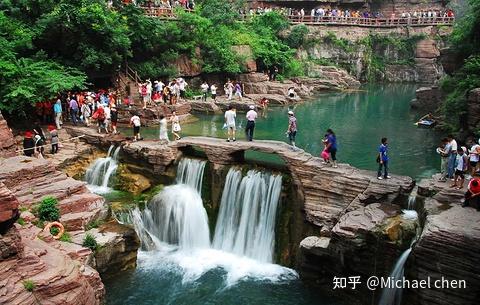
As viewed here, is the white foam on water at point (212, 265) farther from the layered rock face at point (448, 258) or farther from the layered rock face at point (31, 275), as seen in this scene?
the layered rock face at point (31, 275)

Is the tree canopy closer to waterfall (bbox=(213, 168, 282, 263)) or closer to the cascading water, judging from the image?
the cascading water

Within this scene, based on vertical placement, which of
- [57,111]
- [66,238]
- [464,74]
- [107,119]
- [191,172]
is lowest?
[66,238]

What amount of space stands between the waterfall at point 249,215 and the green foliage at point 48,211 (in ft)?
19.0

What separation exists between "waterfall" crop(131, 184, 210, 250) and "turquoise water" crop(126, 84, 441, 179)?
19.1 ft

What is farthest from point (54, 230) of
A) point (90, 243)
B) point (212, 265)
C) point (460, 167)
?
point (460, 167)

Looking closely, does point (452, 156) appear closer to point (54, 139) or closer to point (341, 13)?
point (54, 139)

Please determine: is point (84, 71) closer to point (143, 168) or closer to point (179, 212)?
point (143, 168)

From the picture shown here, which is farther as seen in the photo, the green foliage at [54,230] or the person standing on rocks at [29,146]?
the person standing on rocks at [29,146]

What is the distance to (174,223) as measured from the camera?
17406mm

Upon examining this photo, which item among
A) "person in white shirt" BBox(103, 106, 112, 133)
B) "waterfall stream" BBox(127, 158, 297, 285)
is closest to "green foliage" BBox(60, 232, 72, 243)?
"waterfall stream" BBox(127, 158, 297, 285)

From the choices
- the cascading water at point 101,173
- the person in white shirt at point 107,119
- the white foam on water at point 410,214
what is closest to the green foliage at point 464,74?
the white foam on water at point 410,214

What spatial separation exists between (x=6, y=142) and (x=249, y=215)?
9895mm

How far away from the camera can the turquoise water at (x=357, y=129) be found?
21562 millimetres

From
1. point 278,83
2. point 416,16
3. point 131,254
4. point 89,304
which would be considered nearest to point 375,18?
point 416,16
